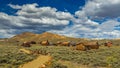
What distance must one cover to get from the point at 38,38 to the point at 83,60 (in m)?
132

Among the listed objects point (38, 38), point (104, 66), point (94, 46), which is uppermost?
point (38, 38)

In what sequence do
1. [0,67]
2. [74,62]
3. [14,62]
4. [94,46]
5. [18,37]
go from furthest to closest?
1. [18,37]
2. [94,46]
3. [74,62]
4. [14,62]
5. [0,67]

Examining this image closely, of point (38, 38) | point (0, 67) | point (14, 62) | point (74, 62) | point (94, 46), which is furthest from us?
point (38, 38)

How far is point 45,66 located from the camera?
3516cm

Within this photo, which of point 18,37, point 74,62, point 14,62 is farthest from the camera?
point 18,37

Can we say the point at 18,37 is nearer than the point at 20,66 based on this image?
No

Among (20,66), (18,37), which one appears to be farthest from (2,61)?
(18,37)

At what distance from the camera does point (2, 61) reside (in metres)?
39.1

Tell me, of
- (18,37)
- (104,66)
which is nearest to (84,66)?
(104,66)

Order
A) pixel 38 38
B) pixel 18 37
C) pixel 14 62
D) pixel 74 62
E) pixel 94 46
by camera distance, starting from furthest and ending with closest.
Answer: pixel 18 37, pixel 38 38, pixel 94 46, pixel 74 62, pixel 14 62

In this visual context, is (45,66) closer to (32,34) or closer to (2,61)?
(2,61)

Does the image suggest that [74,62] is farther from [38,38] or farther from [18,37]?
[18,37]

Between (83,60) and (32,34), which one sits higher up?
(32,34)

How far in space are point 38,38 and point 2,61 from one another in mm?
132946
